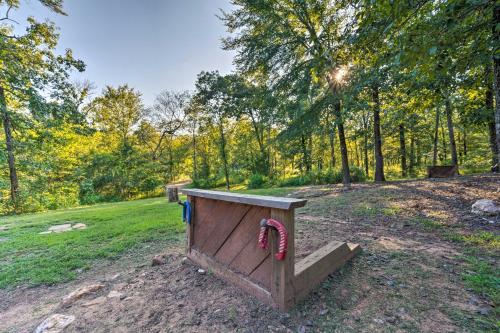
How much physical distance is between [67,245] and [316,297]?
429cm

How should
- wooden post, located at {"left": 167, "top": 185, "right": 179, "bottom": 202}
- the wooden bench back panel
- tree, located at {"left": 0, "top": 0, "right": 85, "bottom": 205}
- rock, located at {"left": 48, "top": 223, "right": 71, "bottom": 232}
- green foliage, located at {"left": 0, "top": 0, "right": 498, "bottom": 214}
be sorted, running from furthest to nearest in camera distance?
wooden post, located at {"left": 167, "top": 185, "right": 179, "bottom": 202} < tree, located at {"left": 0, "top": 0, "right": 85, "bottom": 205} < rock, located at {"left": 48, "top": 223, "right": 71, "bottom": 232} < green foliage, located at {"left": 0, "top": 0, "right": 498, "bottom": 214} < the wooden bench back panel

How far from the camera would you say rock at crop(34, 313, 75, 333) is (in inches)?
62.4

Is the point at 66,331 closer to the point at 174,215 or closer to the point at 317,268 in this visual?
the point at 317,268

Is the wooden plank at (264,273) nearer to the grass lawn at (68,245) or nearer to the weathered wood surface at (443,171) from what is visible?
the grass lawn at (68,245)

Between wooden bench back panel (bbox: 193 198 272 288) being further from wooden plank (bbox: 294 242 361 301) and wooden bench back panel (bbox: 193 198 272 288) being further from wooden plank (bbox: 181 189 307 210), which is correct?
wooden plank (bbox: 294 242 361 301)

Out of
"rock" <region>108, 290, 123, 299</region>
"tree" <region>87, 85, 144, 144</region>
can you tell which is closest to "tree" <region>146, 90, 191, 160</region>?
"tree" <region>87, 85, 144, 144</region>

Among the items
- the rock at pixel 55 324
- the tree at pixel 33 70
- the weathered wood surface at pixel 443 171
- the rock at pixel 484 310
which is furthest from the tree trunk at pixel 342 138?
the tree at pixel 33 70

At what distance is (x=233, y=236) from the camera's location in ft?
6.83

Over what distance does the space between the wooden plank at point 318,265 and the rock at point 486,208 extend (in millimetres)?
3012

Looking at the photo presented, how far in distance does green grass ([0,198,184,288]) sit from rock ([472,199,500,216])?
17.2 ft

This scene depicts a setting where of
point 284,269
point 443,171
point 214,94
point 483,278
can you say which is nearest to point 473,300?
point 483,278

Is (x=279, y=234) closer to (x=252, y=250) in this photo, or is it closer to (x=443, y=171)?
(x=252, y=250)

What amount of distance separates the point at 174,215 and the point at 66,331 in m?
4.21

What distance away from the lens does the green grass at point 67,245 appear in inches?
111
